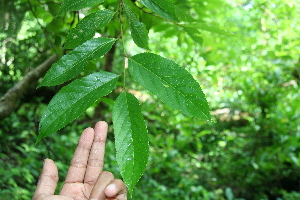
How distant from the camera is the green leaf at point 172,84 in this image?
570 millimetres

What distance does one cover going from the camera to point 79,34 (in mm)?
703

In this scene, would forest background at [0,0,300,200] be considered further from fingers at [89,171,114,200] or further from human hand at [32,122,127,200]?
fingers at [89,171,114,200]

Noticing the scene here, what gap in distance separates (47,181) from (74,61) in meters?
0.56

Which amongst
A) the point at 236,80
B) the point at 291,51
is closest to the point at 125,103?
the point at 291,51

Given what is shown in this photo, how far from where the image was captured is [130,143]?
1.78ft

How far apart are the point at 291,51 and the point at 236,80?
3.71 ft

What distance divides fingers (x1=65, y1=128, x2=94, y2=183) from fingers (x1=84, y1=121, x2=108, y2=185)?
0.06 feet

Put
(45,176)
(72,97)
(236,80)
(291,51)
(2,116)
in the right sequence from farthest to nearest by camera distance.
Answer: (236,80) → (291,51) → (2,116) → (45,176) → (72,97)

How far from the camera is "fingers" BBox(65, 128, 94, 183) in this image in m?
0.99

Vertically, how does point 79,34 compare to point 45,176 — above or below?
above

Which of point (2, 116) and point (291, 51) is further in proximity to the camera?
point (291, 51)

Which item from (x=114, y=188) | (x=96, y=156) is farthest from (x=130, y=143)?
(x=96, y=156)

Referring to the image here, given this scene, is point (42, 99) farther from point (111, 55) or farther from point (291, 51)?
point (291, 51)

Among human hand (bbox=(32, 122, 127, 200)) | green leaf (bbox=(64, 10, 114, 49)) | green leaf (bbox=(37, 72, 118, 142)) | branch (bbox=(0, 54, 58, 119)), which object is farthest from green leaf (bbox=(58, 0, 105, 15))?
branch (bbox=(0, 54, 58, 119))
